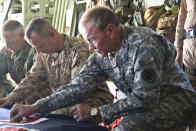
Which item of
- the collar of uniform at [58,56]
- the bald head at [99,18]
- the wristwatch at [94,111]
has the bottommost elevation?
the wristwatch at [94,111]

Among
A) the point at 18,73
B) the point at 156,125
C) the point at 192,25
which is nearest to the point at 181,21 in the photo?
the point at 192,25

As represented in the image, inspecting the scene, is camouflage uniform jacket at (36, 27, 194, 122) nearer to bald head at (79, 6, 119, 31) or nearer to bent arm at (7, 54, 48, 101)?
bald head at (79, 6, 119, 31)

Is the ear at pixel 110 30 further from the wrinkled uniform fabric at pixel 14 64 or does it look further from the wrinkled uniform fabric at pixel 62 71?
the wrinkled uniform fabric at pixel 14 64

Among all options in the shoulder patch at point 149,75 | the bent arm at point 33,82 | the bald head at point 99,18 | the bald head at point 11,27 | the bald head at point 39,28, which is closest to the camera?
the shoulder patch at point 149,75

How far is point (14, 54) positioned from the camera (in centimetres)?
311

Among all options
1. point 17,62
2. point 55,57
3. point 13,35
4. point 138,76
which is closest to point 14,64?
point 17,62

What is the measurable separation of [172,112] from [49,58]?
1.34 meters

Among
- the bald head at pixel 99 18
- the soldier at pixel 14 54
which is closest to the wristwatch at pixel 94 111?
the bald head at pixel 99 18

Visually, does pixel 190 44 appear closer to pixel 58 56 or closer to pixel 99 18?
pixel 99 18

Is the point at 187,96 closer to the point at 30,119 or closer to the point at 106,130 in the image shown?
the point at 106,130

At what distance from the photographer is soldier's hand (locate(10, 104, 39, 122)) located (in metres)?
1.62

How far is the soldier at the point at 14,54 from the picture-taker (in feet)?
9.71

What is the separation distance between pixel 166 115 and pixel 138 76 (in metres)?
0.28

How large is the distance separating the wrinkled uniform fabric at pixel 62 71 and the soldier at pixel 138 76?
496 millimetres
